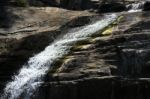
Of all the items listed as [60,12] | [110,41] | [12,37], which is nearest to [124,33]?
[110,41]

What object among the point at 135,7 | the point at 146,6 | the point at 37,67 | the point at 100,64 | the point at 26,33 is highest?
the point at 146,6

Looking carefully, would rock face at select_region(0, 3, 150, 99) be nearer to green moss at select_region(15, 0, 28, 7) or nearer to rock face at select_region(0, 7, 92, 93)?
rock face at select_region(0, 7, 92, 93)

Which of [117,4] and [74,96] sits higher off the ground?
[117,4]

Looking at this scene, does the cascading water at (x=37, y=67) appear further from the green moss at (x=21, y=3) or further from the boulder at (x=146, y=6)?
the green moss at (x=21, y=3)

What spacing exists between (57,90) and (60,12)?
50.2ft

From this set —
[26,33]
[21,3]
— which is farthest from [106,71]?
[21,3]

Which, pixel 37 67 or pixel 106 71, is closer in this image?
pixel 106 71

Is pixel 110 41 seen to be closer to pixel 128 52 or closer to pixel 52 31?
pixel 128 52

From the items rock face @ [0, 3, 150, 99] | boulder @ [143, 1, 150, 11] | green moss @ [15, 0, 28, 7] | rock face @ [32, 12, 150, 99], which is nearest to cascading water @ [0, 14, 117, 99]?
rock face @ [0, 3, 150, 99]

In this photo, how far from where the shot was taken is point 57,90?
2556 cm

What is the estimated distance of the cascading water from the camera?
2723 centimetres

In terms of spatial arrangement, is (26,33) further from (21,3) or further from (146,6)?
(146,6)

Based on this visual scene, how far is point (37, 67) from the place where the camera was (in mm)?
28750

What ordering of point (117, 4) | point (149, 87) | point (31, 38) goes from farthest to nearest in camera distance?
point (117, 4)
point (31, 38)
point (149, 87)
